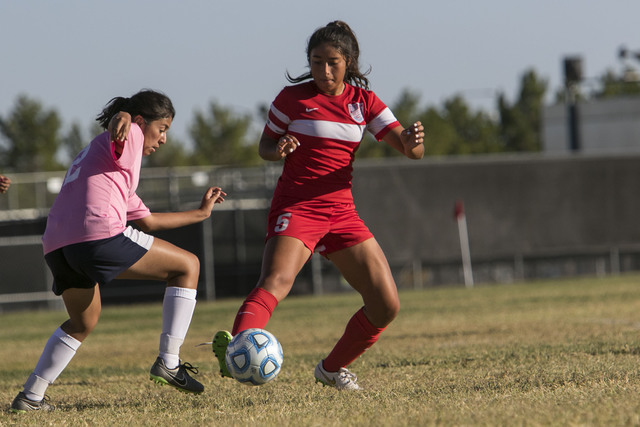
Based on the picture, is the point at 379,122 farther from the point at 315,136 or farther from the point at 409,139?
the point at 315,136

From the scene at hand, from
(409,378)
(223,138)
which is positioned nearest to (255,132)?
(223,138)

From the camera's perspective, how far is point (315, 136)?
19.7ft

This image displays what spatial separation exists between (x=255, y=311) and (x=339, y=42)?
1668mm

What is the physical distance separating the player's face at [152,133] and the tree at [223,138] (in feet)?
140

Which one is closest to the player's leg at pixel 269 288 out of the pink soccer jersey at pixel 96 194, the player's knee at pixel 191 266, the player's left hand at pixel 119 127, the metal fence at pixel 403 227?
the player's knee at pixel 191 266

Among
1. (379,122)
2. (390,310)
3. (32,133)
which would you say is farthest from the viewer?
(32,133)

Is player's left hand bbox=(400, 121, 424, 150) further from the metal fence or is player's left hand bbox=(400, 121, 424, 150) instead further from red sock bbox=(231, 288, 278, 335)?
the metal fence

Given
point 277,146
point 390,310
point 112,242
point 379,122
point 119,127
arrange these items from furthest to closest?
point 379,122 → point 390,310 → point 277,146 → point 112,242 → point 119,127

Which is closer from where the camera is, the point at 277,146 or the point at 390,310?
the point at 277,146

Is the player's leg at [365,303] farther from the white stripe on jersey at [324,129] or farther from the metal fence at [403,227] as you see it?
the metal fence at [403,227]

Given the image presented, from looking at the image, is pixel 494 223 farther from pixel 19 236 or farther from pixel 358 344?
pixel 358 344

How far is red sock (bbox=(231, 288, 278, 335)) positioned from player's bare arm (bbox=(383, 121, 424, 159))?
1258 millimetres

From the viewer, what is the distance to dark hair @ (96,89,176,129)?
19.0 feet

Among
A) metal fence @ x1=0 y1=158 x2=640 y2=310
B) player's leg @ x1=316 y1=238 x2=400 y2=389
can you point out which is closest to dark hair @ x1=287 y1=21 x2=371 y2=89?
player's leg @ x1=316 y1=238 x2=400 y2=389
